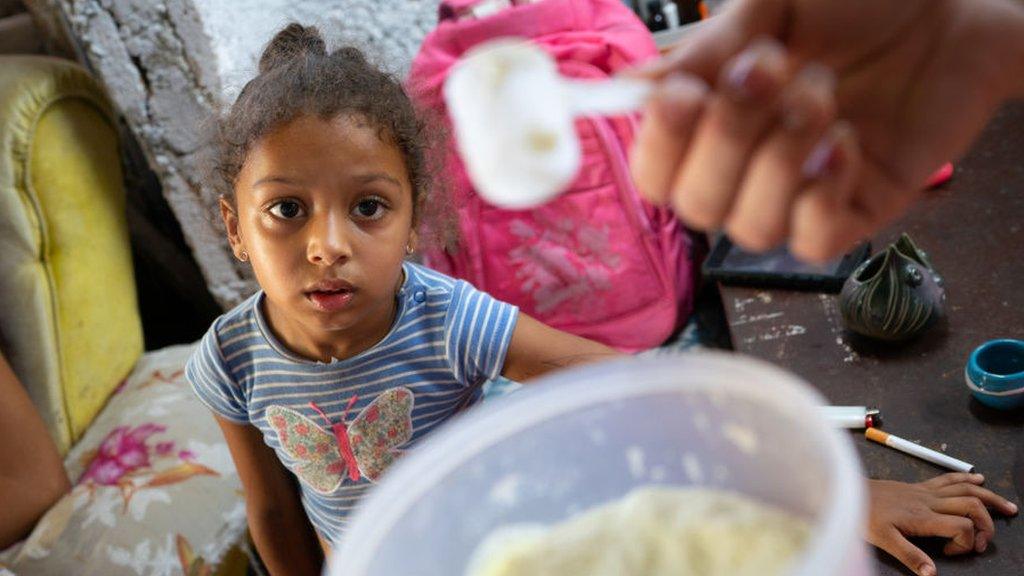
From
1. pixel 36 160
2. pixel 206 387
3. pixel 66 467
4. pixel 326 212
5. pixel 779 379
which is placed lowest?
pixel 66 467

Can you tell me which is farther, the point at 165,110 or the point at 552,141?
the point at 165,110

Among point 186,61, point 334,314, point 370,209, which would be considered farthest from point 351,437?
point 186,61

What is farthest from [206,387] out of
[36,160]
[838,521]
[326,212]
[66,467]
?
[838,521]

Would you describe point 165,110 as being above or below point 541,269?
above

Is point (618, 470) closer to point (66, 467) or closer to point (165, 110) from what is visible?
point (66, 467)

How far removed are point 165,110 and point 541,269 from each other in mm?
862

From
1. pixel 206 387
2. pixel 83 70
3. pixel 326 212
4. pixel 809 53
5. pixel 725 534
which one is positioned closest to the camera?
pixel 725 534

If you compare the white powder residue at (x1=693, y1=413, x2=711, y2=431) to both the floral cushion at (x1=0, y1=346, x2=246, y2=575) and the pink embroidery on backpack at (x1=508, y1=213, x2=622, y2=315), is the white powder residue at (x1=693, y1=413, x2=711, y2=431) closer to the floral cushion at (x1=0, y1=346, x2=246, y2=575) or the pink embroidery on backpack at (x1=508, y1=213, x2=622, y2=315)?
the floral cushion at (x1=0, y1=346, x2=246, y2=575)

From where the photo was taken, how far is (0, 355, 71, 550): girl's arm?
5.13ft

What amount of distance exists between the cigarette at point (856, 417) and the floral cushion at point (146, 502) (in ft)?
3.27

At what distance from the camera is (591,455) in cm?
65

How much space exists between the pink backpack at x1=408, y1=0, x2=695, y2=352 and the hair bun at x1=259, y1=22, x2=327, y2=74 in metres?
0.59

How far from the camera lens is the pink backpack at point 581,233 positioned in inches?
78.0

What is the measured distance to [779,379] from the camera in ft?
1.74
